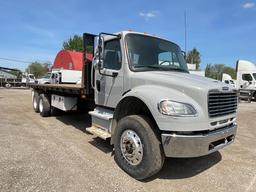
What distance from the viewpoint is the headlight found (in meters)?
3.29

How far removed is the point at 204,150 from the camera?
3363mm

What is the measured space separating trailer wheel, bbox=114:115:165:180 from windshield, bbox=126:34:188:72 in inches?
43.8

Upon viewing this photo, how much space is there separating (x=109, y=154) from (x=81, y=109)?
2.84 m

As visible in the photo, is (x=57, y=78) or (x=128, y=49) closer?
(x=128, y=49)

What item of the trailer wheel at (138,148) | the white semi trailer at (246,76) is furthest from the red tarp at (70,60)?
the white semi trailer at (246,76)

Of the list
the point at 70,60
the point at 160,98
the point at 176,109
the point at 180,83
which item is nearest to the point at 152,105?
the point at 160,98

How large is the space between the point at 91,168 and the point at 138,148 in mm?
974

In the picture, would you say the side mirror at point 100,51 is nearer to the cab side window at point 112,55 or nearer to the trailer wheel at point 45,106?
the cab side window at point 112,55

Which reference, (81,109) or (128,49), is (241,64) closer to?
(81,109)

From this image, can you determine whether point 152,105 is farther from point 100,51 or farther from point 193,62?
point 193,62

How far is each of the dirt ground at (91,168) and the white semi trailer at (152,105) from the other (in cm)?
40

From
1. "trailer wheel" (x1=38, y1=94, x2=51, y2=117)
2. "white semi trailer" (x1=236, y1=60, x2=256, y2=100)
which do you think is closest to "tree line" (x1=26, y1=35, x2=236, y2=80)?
"white semi trailer" (x1=236, y1=60, x2=256, y2=100)

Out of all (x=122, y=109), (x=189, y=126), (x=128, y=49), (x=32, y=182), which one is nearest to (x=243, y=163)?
(x=189, y=126)

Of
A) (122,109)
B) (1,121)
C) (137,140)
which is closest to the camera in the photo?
(137,140)
